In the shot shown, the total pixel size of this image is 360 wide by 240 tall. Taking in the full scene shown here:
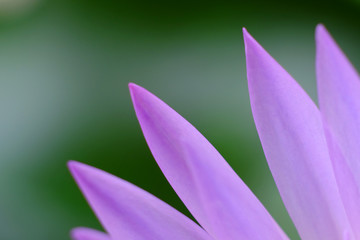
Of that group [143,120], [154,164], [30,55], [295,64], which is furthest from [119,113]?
[143,120]

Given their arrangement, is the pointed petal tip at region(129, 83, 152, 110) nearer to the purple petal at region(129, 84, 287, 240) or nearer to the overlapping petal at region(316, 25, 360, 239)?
the purple petal at region(129, 84, 287, 240)

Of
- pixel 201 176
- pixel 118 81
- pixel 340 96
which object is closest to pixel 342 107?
pixel 340 96

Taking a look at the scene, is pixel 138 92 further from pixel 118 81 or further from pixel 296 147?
pixel 118 81

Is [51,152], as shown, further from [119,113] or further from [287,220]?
[287,220]

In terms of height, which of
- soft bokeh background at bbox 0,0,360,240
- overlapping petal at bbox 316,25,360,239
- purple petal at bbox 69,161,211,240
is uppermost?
soft bokeh background at bbox 0,0,360,240

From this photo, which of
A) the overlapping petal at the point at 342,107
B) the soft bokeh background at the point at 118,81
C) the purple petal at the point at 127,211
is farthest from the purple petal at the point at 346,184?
the soft bokeh background at the point at 118,81

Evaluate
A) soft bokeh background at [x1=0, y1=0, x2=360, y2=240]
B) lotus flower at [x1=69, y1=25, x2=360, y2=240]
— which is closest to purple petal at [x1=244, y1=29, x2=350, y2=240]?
lotus flower at [x1=69, y1=25, x2=360, y2=240]
